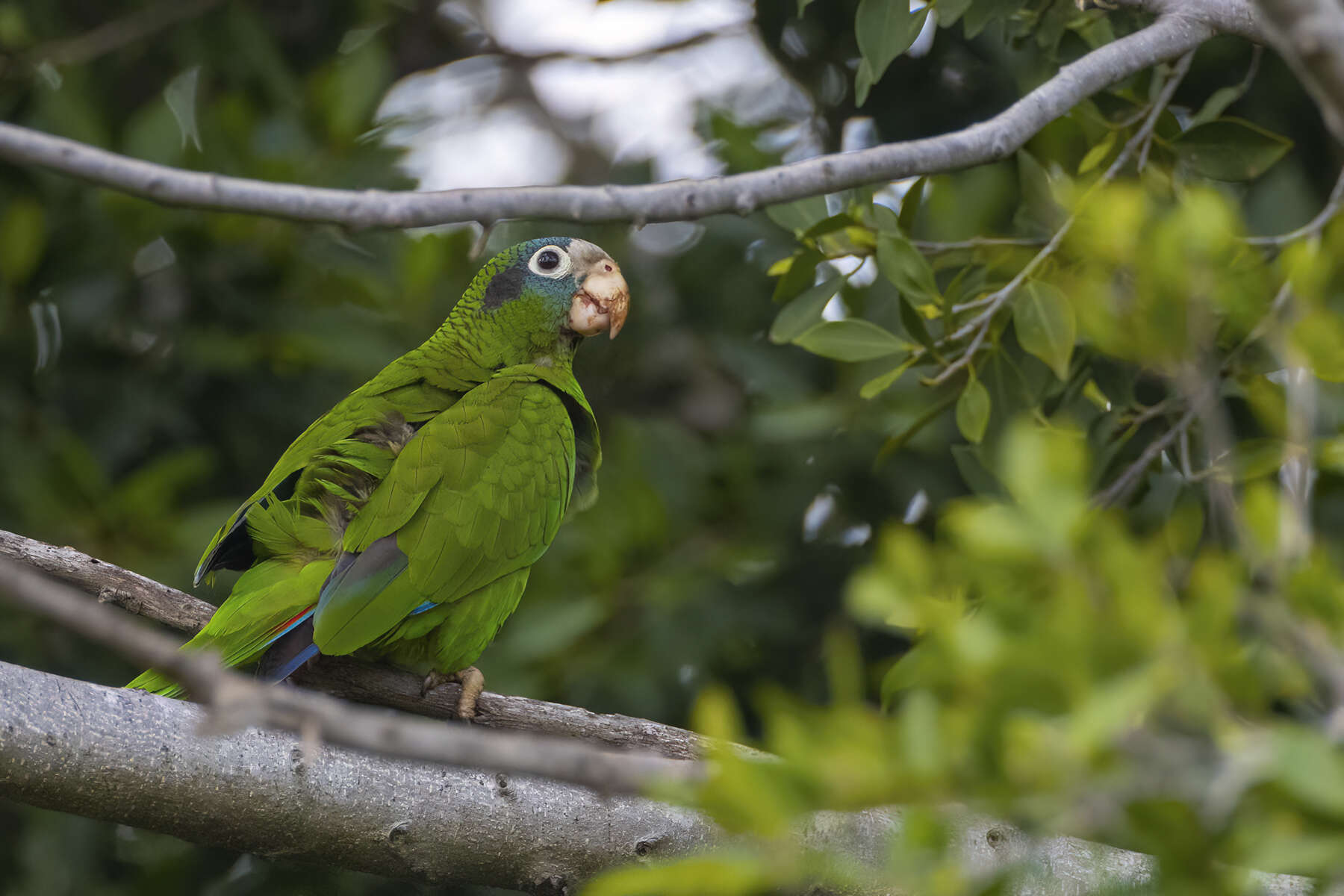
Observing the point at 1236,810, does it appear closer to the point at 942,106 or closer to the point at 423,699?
the point at 423,699

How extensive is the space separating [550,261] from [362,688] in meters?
1.21

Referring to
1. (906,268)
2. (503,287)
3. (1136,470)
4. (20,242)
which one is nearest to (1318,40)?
(906,268)

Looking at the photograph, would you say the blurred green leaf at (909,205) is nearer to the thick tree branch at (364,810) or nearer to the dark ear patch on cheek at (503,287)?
the dark ear patch on cheek at (503,287)

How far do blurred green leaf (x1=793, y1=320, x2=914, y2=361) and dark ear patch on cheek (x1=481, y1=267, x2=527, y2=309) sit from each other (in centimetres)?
90

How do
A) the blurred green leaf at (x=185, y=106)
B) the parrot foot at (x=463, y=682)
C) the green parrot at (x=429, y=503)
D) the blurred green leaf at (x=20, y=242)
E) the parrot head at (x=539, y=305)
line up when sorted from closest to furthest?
the green parrot at (x=429, y=503)
the parrot foot at (x=463, y=682)
the parrot head at (x=539, y=305)
the blurred green leaf at (x=20, y=242)
the blurred green leaf at (x=185, y=106)

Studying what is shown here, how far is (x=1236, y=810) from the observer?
0.86 meters

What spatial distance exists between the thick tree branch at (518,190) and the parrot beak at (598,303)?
129 cm

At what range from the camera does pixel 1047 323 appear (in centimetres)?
214

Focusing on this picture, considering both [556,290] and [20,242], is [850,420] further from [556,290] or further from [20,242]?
[20,242]

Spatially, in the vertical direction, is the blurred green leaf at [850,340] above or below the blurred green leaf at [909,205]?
below

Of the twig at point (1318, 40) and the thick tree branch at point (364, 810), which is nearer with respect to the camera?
the twig at point (1318, 40)

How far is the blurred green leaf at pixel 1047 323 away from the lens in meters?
2.12

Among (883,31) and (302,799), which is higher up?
(883,31)

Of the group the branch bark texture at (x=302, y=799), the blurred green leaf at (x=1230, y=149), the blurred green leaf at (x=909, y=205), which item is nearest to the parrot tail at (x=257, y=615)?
the branch bark texture at (x=302, y=799)
